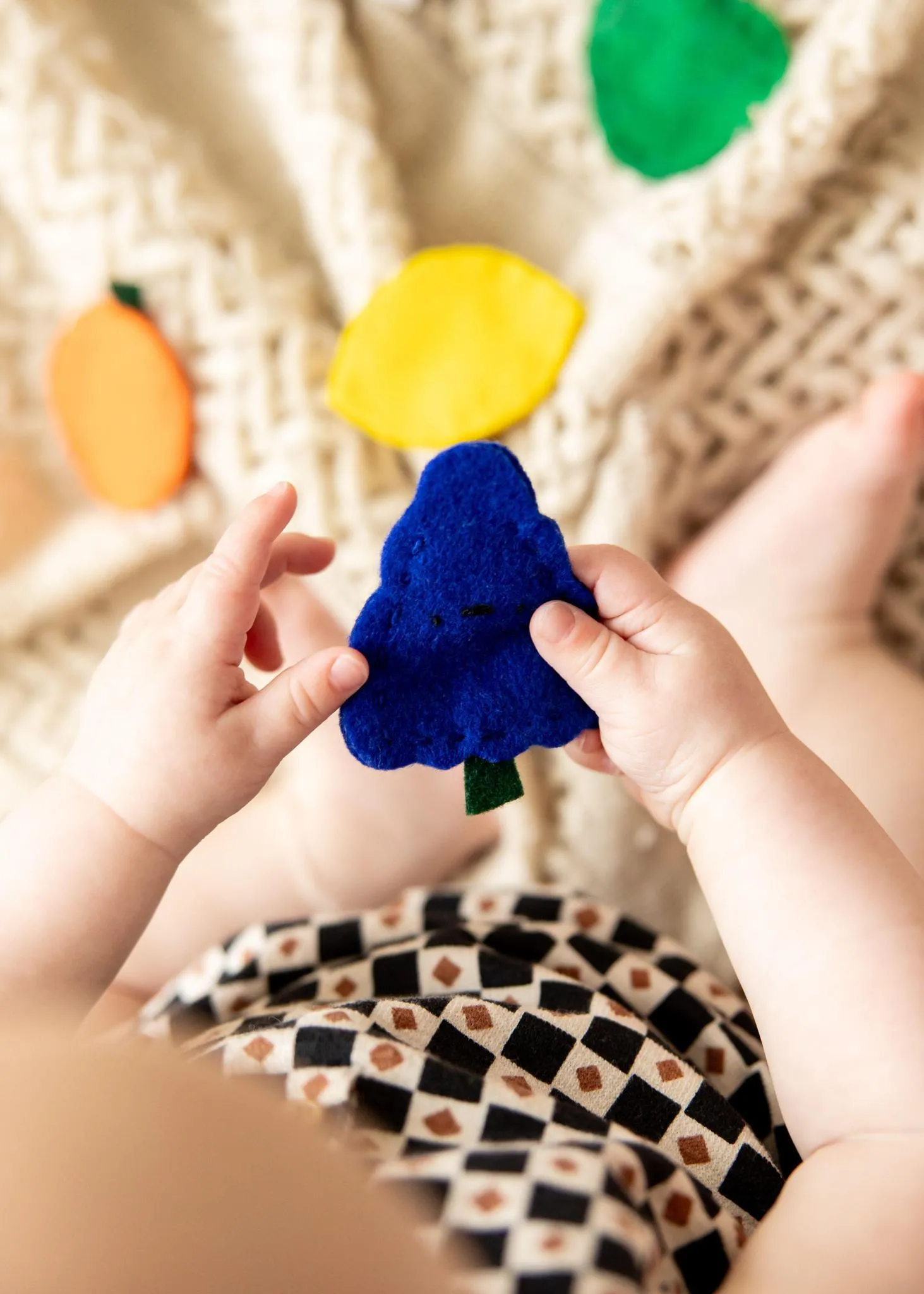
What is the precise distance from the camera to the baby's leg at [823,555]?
2.43 feet

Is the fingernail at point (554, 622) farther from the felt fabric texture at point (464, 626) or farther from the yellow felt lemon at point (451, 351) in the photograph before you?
the yellow felt lemon at point (451, 351)

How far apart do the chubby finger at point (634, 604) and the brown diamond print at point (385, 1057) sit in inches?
8.7

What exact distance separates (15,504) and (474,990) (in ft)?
1.86

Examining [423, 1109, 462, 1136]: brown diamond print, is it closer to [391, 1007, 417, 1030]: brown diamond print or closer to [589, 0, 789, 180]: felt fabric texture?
[391, 1007, 417, 1030]: brown diamond print

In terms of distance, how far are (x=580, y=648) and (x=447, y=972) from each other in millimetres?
219

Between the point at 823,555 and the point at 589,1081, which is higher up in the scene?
the point at 823,555

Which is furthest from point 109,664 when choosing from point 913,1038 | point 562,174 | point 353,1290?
point 562,174

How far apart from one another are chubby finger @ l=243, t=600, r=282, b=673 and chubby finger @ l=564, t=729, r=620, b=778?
0.17 meters

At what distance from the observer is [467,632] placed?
0.49m

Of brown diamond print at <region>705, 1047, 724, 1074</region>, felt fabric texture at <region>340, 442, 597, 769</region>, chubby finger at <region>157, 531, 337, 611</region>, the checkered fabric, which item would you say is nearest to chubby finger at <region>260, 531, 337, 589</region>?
chubby finger at <region>157, 531, 337, 611</region>

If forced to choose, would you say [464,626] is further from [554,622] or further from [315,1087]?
[315,1087]

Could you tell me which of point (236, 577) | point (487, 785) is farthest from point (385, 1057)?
point (236, 577)

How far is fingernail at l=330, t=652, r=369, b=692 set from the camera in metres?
0.48

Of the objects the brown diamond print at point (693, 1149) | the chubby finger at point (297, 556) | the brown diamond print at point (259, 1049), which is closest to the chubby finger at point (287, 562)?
the chubby finger at point (297, 556)
